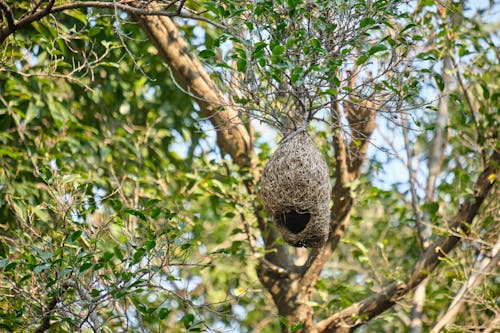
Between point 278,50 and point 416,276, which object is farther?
point 416,276

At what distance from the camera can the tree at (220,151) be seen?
11.1 ft

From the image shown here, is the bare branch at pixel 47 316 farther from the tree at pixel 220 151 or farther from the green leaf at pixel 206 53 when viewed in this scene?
the green leaf at pixel 206 53

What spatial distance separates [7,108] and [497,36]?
3.41 meters

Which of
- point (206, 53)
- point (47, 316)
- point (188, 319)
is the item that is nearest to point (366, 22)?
point (206, 53)

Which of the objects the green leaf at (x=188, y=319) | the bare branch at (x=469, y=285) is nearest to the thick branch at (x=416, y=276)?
the bare branch at (x=469, y=285)

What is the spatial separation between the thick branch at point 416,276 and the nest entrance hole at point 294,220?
125cm

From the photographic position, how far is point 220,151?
5.19m

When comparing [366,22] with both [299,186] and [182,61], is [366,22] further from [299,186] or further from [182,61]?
[182,61]

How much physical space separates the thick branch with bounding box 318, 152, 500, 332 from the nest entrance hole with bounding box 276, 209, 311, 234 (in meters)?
1.25

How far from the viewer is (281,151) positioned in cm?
359

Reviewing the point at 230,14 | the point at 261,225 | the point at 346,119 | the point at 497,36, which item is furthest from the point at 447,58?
the point at 230,14

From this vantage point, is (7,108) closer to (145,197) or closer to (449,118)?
(145,197)

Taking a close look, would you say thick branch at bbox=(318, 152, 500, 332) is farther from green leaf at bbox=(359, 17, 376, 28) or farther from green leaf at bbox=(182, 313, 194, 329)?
green leaf at bbox=(359, 17, 376, 28)

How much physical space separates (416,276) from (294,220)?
1.41 metres
